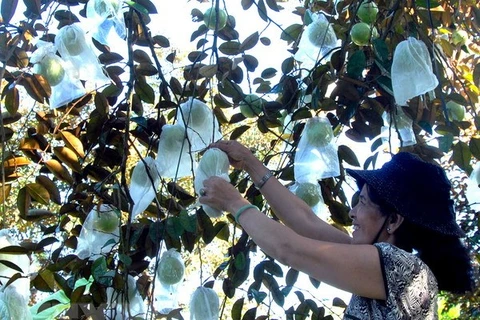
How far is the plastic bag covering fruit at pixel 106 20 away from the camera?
1.44 metres

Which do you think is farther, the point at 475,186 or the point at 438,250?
the point at 475,186

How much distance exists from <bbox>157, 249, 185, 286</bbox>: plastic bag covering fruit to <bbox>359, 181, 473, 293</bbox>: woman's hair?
42 centimetres

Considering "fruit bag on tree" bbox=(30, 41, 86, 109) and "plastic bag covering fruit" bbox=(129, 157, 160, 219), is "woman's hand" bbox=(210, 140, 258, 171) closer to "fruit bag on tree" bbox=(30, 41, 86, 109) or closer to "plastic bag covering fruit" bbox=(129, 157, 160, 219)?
"plastic bag covering fruit" bbox=(129, 157, 160, 219)

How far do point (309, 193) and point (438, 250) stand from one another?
36 centimetres

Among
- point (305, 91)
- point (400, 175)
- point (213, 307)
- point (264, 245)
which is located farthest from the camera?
point (305, 91)

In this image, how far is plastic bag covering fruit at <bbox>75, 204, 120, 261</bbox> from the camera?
1504mm

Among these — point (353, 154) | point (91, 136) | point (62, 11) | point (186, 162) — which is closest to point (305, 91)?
point (353, 154)

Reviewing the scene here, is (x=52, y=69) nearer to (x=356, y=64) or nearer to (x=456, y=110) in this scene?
(x=356, y=64)

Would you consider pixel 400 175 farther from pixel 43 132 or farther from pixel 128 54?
pixel 43 132

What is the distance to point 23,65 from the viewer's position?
4.95ft

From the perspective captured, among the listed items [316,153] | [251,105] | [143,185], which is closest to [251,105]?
[251,105]

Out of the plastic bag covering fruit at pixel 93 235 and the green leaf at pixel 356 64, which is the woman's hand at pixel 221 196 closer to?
the plastic bag covering fruit at pixel 93 235

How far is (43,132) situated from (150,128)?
24 cm

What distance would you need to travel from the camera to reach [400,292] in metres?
1.19
